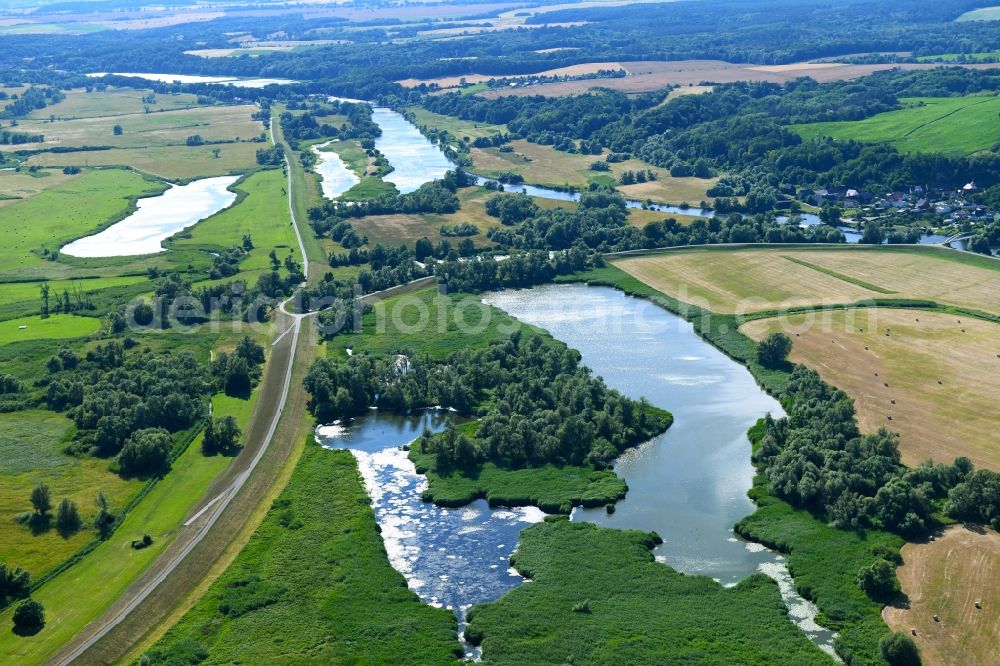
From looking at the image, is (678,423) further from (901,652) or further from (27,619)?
(27,619)

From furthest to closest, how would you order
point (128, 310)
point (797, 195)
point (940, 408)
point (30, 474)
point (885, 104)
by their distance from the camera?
point (885, 104) → point (797, 195) → point (128, 310) → point (940, 408) → point (30, 474)

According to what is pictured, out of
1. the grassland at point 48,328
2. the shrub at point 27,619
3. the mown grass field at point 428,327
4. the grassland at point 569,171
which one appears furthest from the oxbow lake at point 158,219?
the shrub at point 27,619

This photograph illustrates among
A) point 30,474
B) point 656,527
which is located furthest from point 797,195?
point 30,474

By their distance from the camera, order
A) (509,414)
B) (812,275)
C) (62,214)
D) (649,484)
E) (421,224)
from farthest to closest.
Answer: (62,214), (421,224), (812,275), (509,414), (649,484)

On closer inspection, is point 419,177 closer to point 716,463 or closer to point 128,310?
point 128,310

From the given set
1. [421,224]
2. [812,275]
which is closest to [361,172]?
[421,224]
